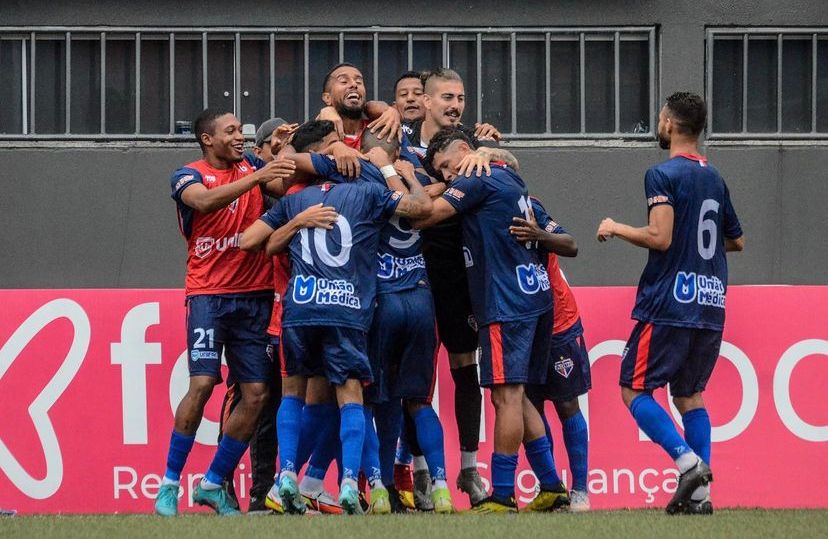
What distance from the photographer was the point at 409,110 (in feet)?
29.1

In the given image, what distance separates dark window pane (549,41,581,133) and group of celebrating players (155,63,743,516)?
11.0ft

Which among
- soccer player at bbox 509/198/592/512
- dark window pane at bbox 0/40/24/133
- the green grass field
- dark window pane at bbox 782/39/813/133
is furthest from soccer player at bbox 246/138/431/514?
dark window pane at bbox 782/39/813/133

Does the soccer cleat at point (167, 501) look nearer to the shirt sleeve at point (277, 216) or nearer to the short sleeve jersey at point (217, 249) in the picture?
the short sleeve jersey at point (217, 249)

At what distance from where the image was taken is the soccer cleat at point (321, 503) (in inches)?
298

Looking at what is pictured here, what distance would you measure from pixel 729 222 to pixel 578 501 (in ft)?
5.48


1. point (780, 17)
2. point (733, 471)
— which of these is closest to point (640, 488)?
point (733, 471)

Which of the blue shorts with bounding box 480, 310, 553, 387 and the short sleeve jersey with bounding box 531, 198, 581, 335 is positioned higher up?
the short sleeve jersey with bounding box 531, 198, 581, 335

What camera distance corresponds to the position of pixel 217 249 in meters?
8.15

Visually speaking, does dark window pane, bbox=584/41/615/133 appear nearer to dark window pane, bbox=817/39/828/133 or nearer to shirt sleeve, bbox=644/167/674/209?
dark window pane, bbox=817/39/828/133

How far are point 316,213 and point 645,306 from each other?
165 cm

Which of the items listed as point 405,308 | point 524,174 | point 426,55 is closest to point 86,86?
point 426,55

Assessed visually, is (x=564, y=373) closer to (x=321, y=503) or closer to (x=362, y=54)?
(x=321, y=503)

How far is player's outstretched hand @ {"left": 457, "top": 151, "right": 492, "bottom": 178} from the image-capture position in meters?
7.59

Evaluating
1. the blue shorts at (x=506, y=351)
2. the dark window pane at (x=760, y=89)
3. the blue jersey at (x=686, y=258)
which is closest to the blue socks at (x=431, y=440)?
A: the blue shorts at (x=506, y=351)
